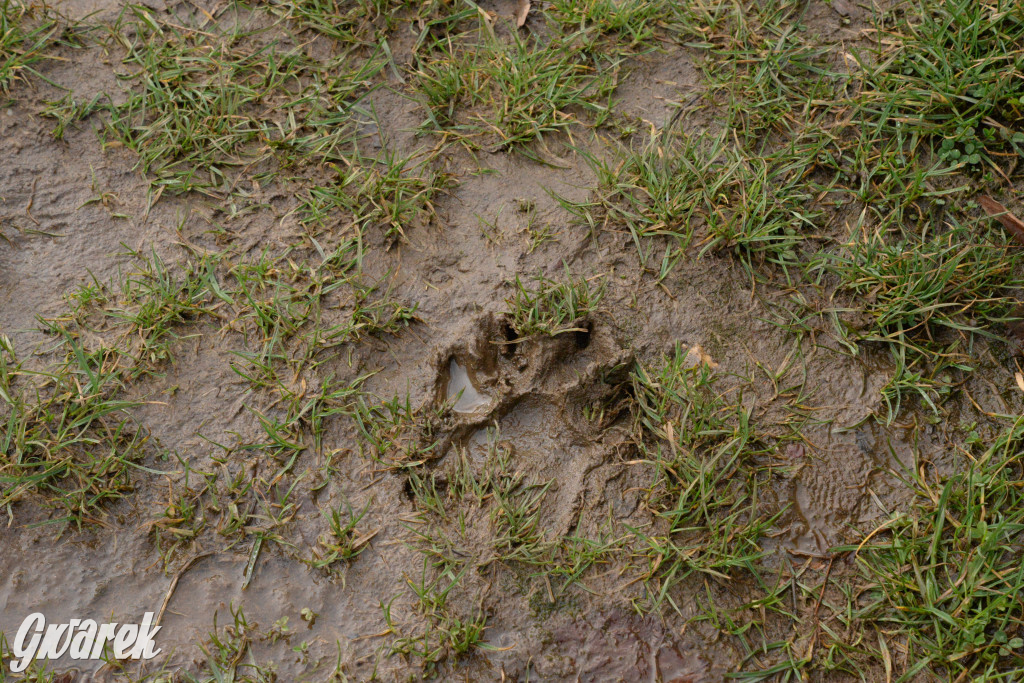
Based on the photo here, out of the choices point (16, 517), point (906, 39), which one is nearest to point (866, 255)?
point (906, 39)

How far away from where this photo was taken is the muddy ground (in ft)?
6.97

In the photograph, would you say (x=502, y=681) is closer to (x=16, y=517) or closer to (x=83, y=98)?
(x=16, y=517)

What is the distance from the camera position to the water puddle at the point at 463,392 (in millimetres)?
2387

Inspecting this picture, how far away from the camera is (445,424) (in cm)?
232

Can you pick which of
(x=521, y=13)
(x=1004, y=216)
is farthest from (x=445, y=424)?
(x=1004, y=216)

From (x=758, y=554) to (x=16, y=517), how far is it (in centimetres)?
221

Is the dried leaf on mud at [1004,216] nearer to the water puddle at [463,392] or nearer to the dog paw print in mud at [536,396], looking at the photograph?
the dog paw print in mud at [536,396]

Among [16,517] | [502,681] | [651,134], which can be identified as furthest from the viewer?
[651,134]

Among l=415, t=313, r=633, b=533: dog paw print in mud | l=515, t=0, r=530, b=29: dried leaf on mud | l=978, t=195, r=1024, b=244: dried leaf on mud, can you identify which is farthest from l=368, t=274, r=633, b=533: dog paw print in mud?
l=978, t=195, r=1024, b=244: dried leaf on mud

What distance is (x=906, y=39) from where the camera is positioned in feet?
8.52

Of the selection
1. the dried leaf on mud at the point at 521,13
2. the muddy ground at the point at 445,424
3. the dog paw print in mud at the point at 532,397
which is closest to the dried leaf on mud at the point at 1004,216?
the muddy ground at the point at 445,424

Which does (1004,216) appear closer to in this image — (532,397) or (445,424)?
(532,397)

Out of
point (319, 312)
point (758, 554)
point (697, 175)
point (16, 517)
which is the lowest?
point (758, 554)

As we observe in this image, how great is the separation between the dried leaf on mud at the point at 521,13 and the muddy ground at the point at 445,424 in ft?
1.32
